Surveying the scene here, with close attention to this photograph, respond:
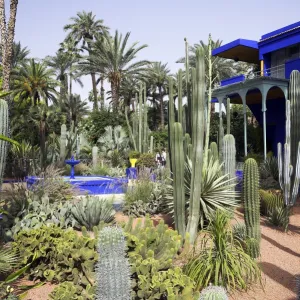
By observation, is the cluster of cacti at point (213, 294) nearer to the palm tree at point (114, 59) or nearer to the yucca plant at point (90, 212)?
the yucca plant at point (90, 212)

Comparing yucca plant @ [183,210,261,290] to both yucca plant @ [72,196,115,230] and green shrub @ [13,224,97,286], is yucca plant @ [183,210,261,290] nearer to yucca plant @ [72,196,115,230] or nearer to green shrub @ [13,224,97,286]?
green shrub @ [13,224,97,286]

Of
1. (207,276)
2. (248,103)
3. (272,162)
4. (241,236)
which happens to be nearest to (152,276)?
(207,276)

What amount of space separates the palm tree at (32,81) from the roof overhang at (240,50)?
14.7 metres

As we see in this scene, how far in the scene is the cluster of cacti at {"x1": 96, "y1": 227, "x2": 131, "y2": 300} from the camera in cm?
301

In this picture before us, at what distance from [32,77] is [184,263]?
27246 mm

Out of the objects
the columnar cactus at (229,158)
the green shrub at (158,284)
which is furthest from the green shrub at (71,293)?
the columnar cactus at (229,158)

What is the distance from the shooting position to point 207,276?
4.56m

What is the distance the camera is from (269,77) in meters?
16.7

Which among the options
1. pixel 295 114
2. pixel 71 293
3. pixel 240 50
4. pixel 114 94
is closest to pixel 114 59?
pixel 114 94

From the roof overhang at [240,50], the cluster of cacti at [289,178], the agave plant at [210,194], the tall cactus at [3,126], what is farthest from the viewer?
the roof overhang at [240,50]

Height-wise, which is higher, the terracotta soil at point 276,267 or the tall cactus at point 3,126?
the tall cactus at point 3,126

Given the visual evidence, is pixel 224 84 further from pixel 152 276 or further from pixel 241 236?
pixel 152 276

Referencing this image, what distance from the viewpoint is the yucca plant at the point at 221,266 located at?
14.7 feet

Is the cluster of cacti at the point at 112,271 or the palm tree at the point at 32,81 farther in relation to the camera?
the palm tree at the point at 32,81
